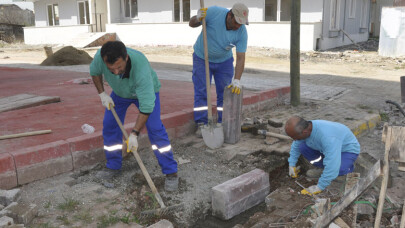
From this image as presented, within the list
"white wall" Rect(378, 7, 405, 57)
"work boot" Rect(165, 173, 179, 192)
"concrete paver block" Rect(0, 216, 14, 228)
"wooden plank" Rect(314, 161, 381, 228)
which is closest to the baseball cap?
"work boot" Rect(165, 173, 179, 192)

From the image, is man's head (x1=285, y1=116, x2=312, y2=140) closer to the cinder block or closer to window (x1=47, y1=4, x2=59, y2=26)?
the cinder block

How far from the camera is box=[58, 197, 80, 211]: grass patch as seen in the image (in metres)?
3.26

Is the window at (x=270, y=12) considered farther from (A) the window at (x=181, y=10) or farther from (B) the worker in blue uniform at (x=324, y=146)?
(B) the worker in blue uniform at (x=324, y=146)

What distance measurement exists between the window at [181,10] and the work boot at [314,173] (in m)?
18.2

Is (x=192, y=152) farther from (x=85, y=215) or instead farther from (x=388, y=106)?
(x=388, y=106)

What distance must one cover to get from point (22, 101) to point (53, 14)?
2317 centimetres

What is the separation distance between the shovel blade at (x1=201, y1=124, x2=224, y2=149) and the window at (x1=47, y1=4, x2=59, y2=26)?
2538 centimetres

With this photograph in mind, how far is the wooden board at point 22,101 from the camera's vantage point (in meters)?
5.67

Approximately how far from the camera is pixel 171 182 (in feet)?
12.5

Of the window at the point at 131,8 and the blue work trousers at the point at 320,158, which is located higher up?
the window at the point at 131,8

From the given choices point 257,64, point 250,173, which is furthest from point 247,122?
point 257,64

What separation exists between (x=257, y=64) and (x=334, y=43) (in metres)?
6.90

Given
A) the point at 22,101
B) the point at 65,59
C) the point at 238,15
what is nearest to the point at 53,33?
the point at 65,59

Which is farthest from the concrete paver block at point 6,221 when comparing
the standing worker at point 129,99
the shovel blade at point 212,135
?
the shovel blade at point 212,135
